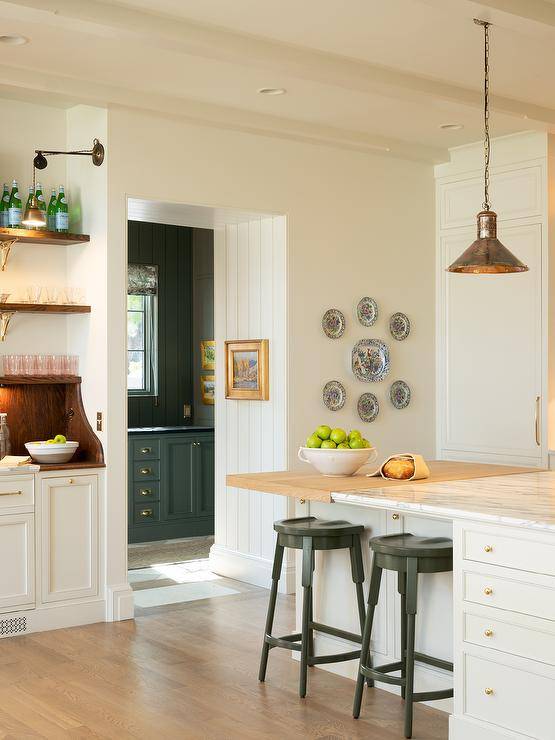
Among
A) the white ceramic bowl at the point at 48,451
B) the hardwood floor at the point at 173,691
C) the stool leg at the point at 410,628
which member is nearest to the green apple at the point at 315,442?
the stool leg at the point at 410,628

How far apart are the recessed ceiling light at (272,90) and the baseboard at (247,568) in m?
2.91

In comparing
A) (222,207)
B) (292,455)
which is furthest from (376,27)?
(292,455)

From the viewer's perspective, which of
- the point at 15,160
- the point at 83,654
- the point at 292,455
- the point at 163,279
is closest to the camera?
the point at 83,654

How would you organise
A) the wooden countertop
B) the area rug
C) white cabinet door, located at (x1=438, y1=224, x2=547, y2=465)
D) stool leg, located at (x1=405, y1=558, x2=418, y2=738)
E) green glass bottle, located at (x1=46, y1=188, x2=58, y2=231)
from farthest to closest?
the area rug
white cabinet door, located at (x1=438, y1=224, x2=547, y2=465)
green glass bottle, located at (x1=46, y1=188, x2=58, y2=231)
the wooden countertop
stool leg, located at (x1=405, y1=558, x2=418, y2=738)

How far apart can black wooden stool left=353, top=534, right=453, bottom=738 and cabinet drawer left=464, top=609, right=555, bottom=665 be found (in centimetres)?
26

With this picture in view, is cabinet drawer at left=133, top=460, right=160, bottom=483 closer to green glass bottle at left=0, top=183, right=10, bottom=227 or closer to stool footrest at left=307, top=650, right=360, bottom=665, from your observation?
green glass bottle at left=0, top=183, right=10, bottom=227

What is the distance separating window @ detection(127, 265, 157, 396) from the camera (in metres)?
8.84

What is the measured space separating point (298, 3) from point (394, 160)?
2639mm

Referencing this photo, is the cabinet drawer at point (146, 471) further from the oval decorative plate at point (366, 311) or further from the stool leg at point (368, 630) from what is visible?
the stool leg at point (368, 630)

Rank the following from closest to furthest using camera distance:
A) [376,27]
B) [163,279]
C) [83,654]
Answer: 1. [376,27]
2. [83,654]
3. [163,279]

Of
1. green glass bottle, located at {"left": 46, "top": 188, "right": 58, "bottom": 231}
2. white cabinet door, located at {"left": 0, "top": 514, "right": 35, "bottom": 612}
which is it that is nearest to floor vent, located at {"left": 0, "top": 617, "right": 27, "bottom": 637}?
white cabinet door, located at {"left": 0, "top": 514, "right": 35, "bottom": 612}

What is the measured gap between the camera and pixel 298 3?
4.18 m

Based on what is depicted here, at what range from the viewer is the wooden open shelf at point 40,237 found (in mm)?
5355

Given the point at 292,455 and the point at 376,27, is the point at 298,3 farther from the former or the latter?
the point at 292,455
